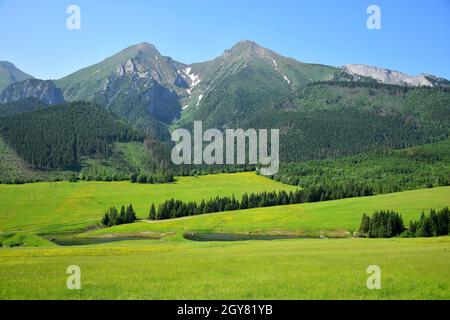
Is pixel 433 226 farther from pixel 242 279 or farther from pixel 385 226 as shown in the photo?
pixel 242 279

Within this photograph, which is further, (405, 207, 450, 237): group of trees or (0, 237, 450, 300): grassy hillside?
(405, 207, 450, 237): group of trees

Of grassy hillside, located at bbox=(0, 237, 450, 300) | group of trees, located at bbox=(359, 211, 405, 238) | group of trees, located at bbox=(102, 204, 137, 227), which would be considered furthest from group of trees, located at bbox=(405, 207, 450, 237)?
group of trees, located at bbox=(102, 204, 137, 227)

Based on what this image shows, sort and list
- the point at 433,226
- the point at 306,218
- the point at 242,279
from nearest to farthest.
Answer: the point at 242,279, the point at 433,226, the point at 306,218

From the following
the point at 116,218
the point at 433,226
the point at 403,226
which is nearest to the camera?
the point at 433,226

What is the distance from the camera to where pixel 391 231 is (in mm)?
118500

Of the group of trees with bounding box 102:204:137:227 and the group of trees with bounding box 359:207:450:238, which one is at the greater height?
the group of trees with bounding box 359:207:450:238

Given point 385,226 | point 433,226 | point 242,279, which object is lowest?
point 385,226

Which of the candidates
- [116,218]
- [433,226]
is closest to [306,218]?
[433,226]

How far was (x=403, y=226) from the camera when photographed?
4729 inches

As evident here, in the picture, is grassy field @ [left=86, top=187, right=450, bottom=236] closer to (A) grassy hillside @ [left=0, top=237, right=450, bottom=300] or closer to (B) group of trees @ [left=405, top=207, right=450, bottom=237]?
(B) group of trees @ [left=405, top=207, right=450, bottom=237]

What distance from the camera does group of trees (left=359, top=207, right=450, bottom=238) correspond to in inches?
4309
